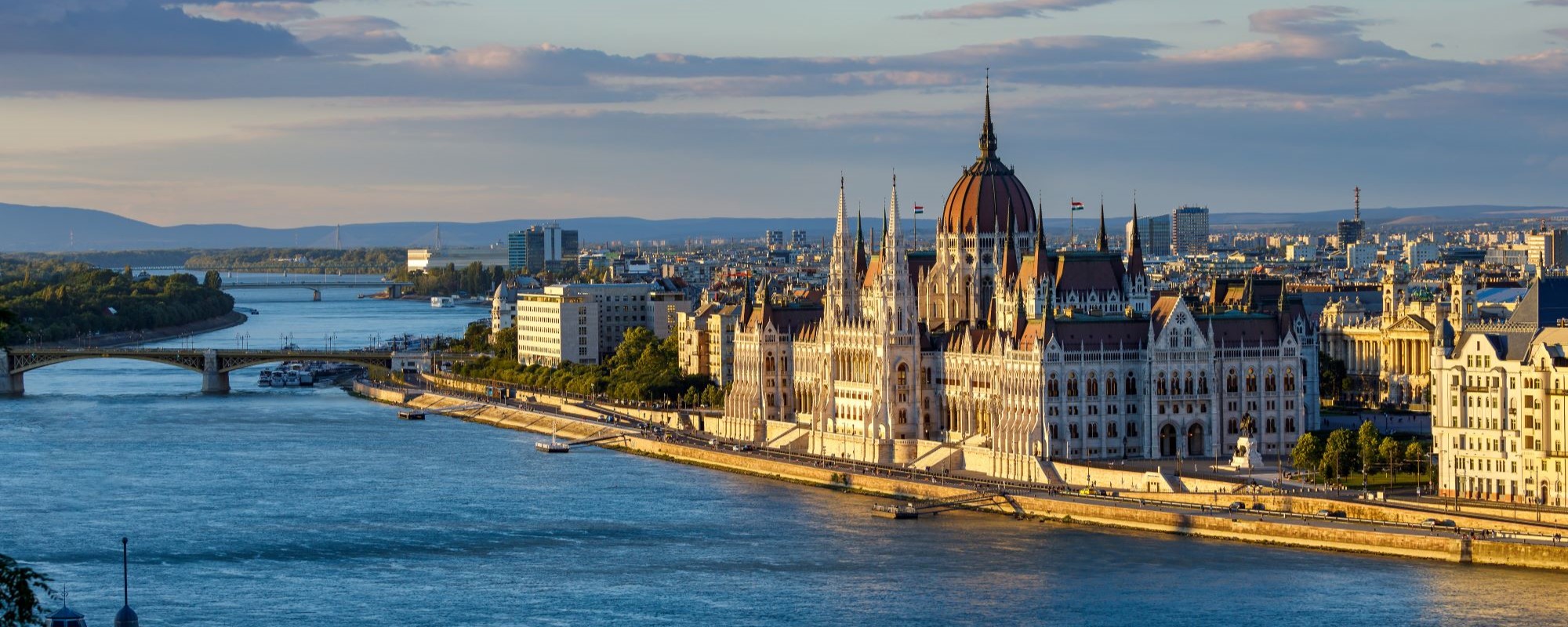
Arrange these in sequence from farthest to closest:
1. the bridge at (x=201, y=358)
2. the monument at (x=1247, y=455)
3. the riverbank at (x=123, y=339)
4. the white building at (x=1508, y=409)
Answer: the riverbank at (x=123, y=339)
the bridge at (x=201, y=358)
the monument at (x=1247, y=455)
the white building at (x=1508, y=409)

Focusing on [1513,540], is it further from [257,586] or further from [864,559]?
[257,586]

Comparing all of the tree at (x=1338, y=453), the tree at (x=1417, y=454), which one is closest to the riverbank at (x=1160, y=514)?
the tree at (x=1338, y=453)

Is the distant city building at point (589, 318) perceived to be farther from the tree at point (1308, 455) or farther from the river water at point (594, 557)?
the tree at point (1308, 455)

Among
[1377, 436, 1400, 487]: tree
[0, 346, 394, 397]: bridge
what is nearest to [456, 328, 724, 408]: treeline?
[0, 346, 394, 397]: bridge

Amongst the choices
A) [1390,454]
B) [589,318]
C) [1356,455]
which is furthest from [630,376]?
[1390,454]

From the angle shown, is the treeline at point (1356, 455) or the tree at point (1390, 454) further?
the treeline at point (1356, 455)

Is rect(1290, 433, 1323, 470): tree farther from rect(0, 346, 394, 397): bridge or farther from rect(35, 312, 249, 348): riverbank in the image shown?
rect(35, 312, 249, 348): riverbank

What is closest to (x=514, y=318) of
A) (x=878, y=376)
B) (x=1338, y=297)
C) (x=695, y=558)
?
(x=1338, y=297)
